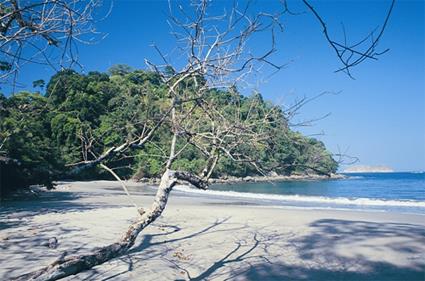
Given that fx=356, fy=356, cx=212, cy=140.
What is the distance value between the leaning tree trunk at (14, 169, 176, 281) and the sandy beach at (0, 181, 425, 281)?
2.00 metres

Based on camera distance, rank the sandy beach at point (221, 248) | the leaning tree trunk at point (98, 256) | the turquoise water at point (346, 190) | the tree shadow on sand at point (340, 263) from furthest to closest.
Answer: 1. the turquoise water at point (346, 190)
2. the tree shadow on sand at point (340, 263)
3. the sandy beach at point (221, 248)
4. the leaning tree trunk at point (98, 256)

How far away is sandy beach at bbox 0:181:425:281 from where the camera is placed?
5156mm

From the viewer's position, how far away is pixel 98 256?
2.46m

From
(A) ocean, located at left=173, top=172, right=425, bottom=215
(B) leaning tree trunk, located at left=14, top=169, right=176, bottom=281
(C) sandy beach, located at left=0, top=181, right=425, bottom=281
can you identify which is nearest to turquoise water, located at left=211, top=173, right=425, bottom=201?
(A) ocean, located at left=173, top=172, right=425, bottom=215

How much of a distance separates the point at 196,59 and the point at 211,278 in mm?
3163

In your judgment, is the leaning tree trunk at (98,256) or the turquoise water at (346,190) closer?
the leaning tree trunk at (98,256)

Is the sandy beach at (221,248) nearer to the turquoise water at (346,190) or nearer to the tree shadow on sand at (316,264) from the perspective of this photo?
the tree shadow on sand at (316,264)

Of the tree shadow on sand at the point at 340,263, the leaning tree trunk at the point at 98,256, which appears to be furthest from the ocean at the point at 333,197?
the leaning tree trunk at the point at 98,256

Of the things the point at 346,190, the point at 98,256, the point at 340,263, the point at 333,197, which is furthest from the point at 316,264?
the point at 346,190

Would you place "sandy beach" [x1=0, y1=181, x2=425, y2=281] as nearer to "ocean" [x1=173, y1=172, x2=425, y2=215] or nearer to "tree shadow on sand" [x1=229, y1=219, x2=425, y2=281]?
"tree shadow on sand" [x1=229, y1=219, x2=425, y2=281]

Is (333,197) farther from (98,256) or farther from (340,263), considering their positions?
(98,256)

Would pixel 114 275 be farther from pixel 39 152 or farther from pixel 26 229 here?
pixel 39 152

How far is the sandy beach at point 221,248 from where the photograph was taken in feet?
16.9

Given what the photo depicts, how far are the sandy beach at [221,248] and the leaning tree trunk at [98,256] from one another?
200 centimetres
